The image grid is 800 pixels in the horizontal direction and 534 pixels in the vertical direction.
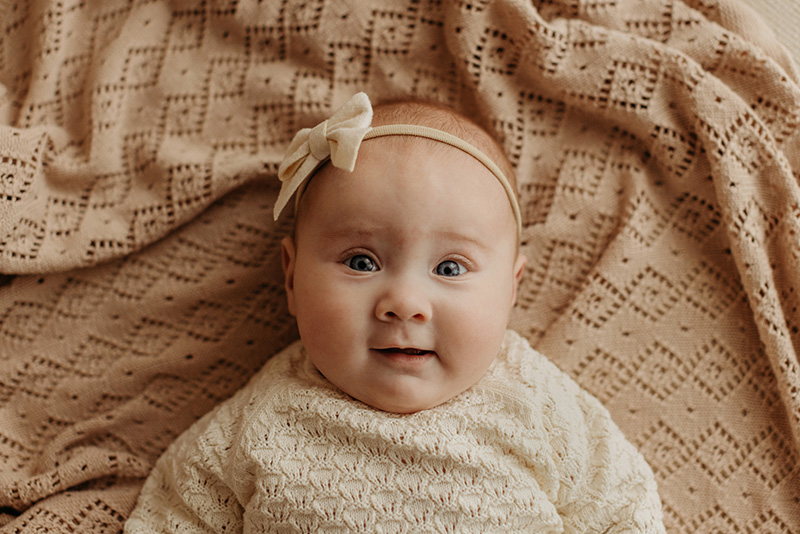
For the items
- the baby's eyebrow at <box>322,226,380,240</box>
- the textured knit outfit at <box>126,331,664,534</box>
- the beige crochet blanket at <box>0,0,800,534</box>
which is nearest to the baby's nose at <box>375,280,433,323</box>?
the baby's eyebrow at <box>322,226,380,240</box>

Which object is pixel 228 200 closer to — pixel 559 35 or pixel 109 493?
pixel 109 493

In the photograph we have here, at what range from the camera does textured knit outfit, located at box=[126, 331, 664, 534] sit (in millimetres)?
1225

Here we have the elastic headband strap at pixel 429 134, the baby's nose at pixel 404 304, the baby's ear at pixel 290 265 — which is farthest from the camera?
the baby's ear at pixel 290 265

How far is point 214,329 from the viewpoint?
5.12 ft

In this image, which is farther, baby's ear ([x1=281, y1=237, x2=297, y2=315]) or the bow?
baby's ear ([x1=281, y1=237, x2=297, y2=315])

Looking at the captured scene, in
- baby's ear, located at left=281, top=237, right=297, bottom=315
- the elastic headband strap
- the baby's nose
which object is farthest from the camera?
baby's ear, located at left=281, top=237, right=297, bottom=315

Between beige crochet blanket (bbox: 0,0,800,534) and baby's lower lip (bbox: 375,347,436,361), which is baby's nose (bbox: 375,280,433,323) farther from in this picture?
beige crochet blanket (bbox: 0,0,800,534)

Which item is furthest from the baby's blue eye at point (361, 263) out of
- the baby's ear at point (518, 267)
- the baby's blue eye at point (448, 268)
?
the baby's ear at point (518, 267)

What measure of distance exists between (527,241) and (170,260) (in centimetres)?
81

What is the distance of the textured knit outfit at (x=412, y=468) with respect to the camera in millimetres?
1225

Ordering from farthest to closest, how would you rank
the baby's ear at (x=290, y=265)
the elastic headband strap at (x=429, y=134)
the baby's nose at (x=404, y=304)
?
→ the baby's ear at (x=290, y=265) → the elastic headband strap at (x=429, y=134) → the baby's nose at (x=404, y=304)

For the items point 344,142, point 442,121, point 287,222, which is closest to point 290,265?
point 287,222

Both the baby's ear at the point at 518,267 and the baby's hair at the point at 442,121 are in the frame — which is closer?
the baby's hair at the point at 442,121

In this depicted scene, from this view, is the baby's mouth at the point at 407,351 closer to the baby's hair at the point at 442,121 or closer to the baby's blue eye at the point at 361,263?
the baby's blue eye at the point at 361,263
